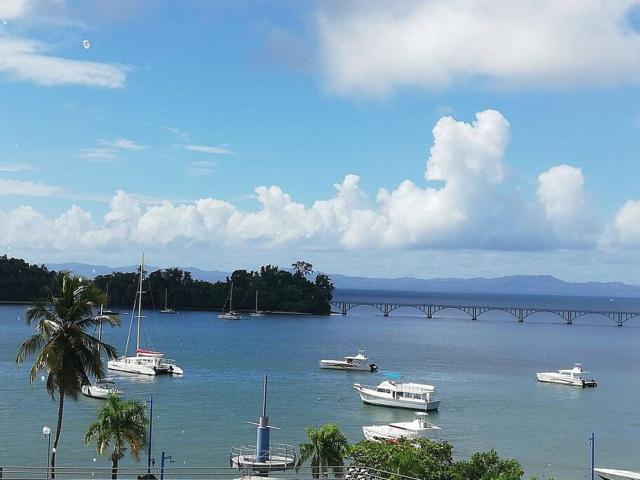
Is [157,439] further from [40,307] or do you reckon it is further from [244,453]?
[40,307]

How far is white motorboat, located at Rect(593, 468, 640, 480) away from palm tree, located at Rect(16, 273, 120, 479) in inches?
1364

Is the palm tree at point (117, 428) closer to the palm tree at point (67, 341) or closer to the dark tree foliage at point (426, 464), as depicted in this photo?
the palm tree at point (67, 341)

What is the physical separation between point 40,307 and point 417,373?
3239 inches

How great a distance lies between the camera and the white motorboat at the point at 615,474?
173 ft

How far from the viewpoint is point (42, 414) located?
2763 inches

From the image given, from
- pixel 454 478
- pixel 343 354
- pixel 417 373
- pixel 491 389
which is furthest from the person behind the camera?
pixel 343 354

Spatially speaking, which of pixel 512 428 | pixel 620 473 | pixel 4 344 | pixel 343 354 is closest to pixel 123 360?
pixel 4 344

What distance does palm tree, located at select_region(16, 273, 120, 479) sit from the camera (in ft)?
120

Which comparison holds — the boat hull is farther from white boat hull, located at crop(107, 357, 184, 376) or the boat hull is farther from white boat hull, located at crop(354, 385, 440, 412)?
white boat hull, located at crop(107, 357, 184, 376)

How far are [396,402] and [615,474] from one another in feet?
106

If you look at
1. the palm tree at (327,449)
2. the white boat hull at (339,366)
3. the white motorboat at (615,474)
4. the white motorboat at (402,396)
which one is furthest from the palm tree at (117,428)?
the white boat hull at (339,366)

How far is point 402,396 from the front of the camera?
8394 centimetres

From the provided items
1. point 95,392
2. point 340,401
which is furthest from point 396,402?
point 95,392

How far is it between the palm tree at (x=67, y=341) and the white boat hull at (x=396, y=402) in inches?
1915
